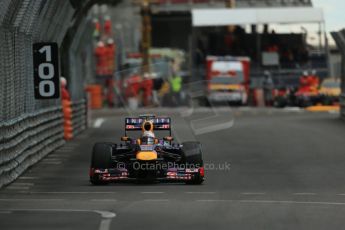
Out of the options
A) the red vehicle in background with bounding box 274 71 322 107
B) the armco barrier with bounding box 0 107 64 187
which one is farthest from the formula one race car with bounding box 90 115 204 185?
the red vehicle in background with bounding box 274 71 322 107

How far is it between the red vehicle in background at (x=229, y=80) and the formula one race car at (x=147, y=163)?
37.0 metres

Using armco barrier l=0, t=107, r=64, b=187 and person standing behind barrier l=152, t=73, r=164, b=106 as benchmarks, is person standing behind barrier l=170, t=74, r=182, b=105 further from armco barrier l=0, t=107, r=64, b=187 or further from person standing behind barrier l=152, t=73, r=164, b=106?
armco barrier l=0, t=107, r=64, b=187

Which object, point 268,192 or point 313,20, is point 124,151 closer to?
point 268,192

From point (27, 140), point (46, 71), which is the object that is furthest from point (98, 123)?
point (46, 71)

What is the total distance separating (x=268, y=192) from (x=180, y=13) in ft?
230

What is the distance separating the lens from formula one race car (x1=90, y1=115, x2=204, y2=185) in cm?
1625

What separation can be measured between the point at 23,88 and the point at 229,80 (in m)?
35.4

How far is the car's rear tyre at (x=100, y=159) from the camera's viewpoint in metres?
16.3


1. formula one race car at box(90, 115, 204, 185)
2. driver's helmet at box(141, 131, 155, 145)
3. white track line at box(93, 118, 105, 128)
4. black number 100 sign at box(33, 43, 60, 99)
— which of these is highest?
black number 100 sign at box(33, 43, 60, 99)

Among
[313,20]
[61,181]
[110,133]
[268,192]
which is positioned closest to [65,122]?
[110,133]

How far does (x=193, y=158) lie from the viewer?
53.5 feet

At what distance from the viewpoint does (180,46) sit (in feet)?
294

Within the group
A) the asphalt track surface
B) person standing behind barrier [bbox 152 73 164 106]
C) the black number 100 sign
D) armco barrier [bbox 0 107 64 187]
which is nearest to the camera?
the asphalt track surface

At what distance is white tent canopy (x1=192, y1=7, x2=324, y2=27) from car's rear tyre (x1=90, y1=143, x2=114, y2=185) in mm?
35011
